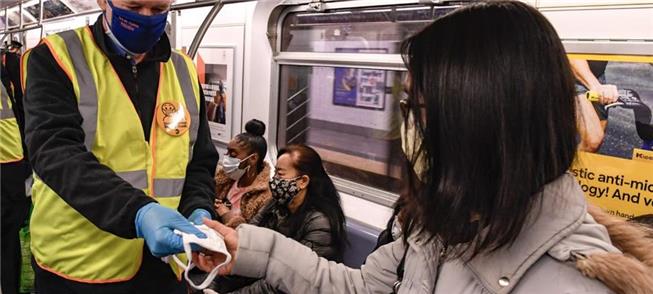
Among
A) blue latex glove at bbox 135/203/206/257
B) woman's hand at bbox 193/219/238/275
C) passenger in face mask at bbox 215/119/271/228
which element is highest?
blue latex glove at bbox 135/203/206/257

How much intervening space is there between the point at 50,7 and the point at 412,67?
7.38 m

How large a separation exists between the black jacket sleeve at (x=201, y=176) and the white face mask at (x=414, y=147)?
0.72 meters

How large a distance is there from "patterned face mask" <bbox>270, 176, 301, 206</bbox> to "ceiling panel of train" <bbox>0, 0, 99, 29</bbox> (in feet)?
12.8

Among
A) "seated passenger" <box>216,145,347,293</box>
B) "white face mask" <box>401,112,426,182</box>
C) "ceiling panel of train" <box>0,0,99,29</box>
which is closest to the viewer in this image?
"white face mask" <box>401,112,426,182</box>

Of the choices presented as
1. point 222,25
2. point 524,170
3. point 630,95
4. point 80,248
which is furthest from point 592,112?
point 222,25

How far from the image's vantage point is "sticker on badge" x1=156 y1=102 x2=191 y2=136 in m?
1.42

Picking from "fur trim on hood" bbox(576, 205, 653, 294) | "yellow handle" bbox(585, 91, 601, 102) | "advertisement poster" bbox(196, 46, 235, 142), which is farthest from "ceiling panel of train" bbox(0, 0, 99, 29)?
"fur trim on hood" bbox(576, 205, 653, 294)

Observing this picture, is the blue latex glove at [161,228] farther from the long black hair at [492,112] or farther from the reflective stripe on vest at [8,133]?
the reflective stripe on vest at [8,133]

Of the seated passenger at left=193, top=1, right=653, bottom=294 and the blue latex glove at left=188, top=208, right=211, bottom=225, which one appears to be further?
the blue latex glove at left=188, top=208, right=211, bottom=225

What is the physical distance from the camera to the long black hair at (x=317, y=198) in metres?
2.72

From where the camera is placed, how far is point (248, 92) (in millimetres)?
4469

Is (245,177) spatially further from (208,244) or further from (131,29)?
(208,244)

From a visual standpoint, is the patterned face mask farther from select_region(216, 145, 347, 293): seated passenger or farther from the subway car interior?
the subway car interior

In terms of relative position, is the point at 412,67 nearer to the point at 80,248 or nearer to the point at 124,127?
the point at 124,127
